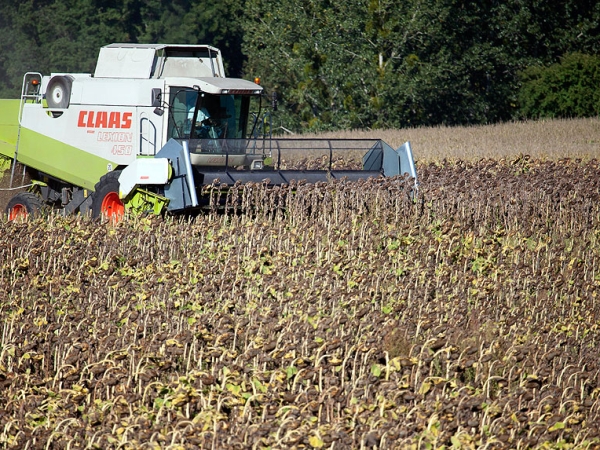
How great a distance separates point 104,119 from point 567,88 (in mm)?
22434

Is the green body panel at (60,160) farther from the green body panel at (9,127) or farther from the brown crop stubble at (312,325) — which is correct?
the brown crop stubble at (312,325)

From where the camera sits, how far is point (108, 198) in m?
10.6

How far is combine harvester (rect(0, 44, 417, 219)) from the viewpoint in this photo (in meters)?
10.2

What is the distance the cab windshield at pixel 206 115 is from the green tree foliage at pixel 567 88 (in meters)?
20.8

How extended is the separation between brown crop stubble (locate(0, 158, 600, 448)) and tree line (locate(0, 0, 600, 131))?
804 inches

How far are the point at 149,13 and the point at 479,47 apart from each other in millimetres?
20803

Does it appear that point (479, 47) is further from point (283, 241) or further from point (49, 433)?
point (49, 433)

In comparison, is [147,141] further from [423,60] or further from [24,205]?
[423,60]

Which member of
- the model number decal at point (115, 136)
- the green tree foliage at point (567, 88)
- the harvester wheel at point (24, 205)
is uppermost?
the green tree foliage at point (567, 88)

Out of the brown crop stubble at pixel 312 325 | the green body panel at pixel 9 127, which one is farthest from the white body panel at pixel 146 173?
the green body panel at pixel 9 127

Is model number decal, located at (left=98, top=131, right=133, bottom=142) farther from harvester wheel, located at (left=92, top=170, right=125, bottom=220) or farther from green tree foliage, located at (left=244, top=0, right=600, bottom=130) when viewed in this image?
green tree foliage, located at (left=244, top=0, right=600, bottom=130)

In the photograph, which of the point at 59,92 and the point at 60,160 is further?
the point at 59,92

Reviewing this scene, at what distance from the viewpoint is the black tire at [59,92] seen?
1147cm

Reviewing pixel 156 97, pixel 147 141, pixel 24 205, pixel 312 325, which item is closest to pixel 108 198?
pixel 147 141
